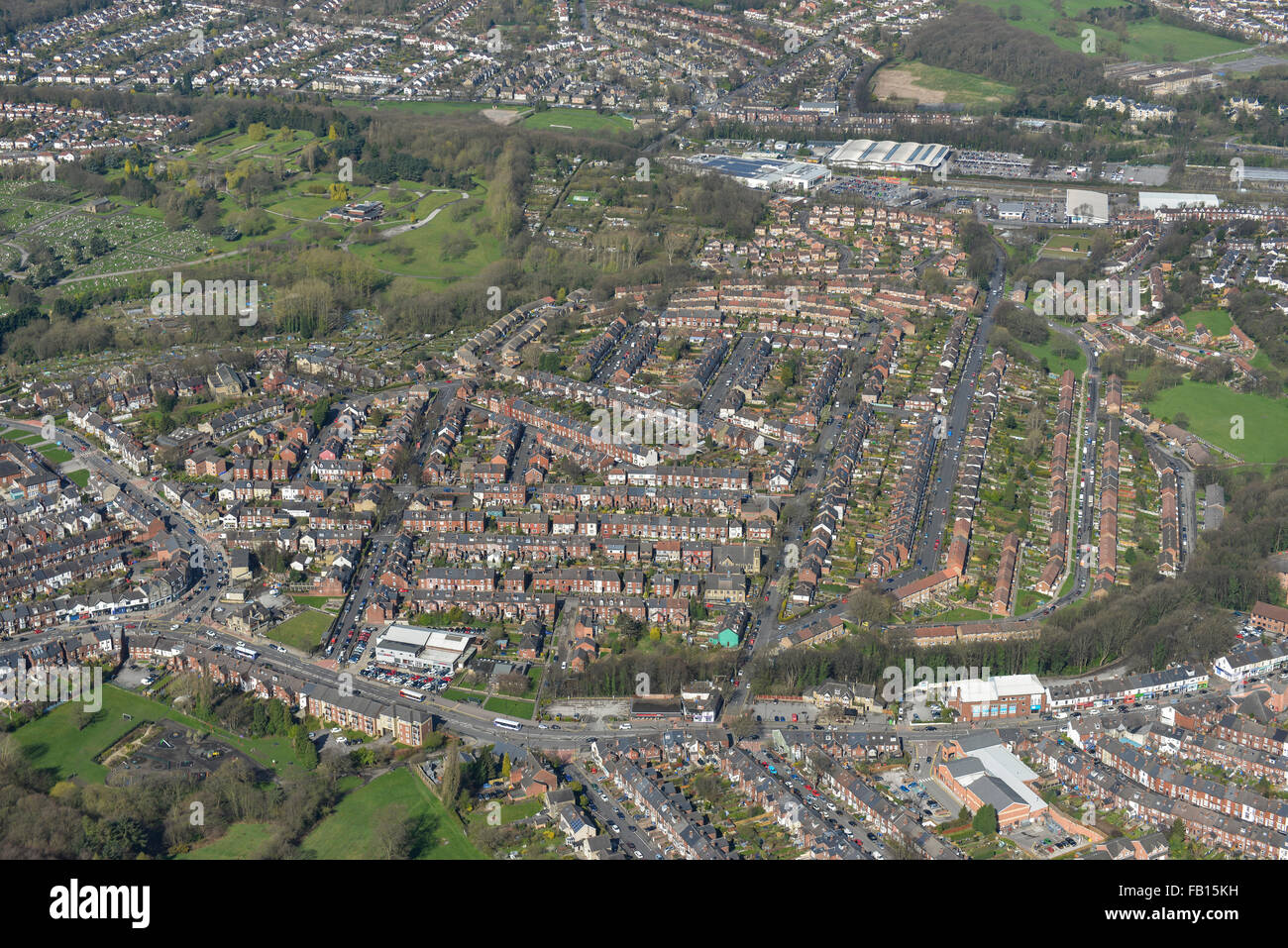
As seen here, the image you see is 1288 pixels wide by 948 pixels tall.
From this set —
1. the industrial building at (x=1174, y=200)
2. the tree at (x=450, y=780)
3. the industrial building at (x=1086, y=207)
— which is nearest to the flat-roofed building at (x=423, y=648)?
the tree at (x=450, y=780)

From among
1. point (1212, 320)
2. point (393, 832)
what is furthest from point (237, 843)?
point (1212, 320)

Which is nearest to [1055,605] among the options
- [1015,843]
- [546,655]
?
[1015,843]

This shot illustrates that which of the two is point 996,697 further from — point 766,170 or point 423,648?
point 766,170

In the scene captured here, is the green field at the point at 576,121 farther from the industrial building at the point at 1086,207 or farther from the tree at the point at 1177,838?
the tree at the point at 1177,838

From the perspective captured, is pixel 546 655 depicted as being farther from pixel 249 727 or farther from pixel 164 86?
pixel 164 86

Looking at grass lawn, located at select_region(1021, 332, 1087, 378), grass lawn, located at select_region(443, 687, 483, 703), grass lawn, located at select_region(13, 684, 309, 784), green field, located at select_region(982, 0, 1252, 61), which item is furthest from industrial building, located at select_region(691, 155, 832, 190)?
grass lawn, located at select_region(13, 684, 309, 784)

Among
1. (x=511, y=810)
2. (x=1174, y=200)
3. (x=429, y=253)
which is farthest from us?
(x=1174, y=200)

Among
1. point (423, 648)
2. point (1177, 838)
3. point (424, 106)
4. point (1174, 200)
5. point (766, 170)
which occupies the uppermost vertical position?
point (1174, 200)
